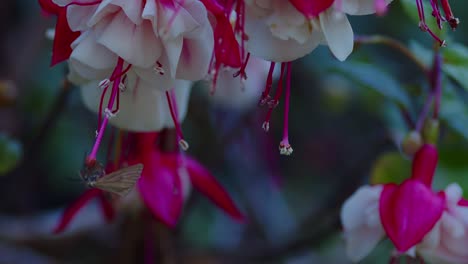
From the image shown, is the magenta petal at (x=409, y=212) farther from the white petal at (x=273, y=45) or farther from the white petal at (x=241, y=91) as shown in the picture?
the white petal at (x=241, y=91)

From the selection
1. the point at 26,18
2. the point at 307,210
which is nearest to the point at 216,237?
the point at 307,210

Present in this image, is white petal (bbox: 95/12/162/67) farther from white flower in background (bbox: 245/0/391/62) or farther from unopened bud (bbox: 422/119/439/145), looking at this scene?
unopened bud (bbox: 422/119/439/145)

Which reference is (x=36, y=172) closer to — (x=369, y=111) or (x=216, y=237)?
(x=216, y=237)

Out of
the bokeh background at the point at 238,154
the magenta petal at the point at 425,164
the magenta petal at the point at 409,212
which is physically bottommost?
the bokeh background at the point at 238,154

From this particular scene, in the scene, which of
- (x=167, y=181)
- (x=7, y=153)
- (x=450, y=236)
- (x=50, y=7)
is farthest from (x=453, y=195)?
(x=7, y=153)

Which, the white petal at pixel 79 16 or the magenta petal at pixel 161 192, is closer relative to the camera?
the white petal at pixel 79 16

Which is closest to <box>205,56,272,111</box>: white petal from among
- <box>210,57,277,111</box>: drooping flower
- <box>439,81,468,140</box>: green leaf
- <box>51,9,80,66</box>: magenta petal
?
<box>210,57,277,111</box>: drooping flower

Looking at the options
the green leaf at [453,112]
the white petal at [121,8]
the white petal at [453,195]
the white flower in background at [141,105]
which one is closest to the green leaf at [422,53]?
the green leaf at [453,112]

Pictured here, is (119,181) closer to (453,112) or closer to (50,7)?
(50,7)
